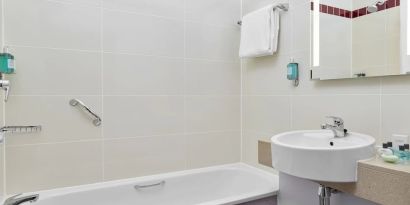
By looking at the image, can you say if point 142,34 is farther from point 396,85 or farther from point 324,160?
point 396,85

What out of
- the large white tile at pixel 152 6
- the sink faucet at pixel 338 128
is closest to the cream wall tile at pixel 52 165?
the large white tile at pixel 152 6

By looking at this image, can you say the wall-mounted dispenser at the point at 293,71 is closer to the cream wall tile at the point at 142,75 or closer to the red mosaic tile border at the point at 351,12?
the red mosaic tile border at the point at 351,12

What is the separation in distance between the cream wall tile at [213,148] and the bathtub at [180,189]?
58 mm

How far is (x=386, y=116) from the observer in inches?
51.1

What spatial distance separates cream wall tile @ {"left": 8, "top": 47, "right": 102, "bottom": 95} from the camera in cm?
158

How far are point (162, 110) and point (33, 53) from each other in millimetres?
883

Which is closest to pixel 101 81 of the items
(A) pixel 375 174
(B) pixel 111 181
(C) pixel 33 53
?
(C) pixel 33 53

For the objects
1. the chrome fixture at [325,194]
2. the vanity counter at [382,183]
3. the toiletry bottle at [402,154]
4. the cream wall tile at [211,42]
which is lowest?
the chrome fixture at [325,194]

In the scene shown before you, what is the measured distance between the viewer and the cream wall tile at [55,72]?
5.18 ft

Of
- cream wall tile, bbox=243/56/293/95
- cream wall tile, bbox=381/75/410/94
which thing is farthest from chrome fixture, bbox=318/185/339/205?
cream wall tile, bbox=243/56/293/95

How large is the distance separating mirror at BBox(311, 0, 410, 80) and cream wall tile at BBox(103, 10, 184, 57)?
0.96m

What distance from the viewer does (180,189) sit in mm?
1989

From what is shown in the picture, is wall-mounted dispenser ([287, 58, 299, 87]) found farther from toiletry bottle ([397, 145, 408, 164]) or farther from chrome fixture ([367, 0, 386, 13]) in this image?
toiletry bottle ([397, 145, 408, 164])

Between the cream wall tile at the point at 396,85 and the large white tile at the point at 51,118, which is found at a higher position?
the cream wall tile at the point at 396,85
